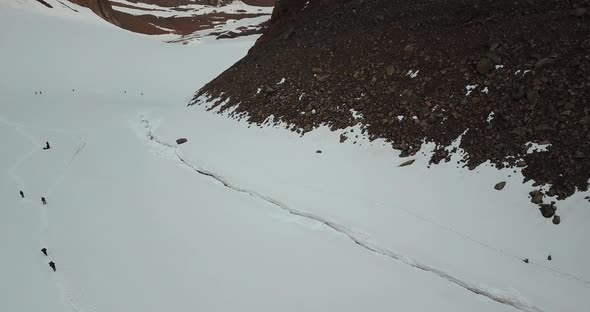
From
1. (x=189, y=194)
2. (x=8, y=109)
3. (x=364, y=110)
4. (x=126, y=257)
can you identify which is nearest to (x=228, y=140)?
(x=189, y=194)

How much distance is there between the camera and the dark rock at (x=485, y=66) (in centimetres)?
1468

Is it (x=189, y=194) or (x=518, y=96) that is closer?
(x=518, y=96)

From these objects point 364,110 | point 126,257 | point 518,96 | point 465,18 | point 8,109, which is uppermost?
point 465,18

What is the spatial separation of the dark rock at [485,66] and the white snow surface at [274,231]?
12.9ft

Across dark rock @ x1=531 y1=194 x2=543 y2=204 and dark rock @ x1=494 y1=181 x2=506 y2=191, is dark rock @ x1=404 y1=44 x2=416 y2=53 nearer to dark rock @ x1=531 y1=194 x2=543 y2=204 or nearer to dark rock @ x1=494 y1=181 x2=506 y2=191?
dark rock @ x1=494 y1=181 x2=506 y2=191

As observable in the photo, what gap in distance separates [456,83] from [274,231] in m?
9.06

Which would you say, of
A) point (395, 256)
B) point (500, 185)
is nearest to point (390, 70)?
point (500, 185)

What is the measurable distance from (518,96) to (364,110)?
5966 mm

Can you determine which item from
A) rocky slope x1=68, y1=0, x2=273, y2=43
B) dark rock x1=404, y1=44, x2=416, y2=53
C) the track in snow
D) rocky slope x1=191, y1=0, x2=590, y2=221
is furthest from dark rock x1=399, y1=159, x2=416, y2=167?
rocky slope x1=68, y1=0, x2=273, y2=43

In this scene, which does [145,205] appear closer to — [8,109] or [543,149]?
[543,149]

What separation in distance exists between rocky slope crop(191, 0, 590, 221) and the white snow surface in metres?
0.88

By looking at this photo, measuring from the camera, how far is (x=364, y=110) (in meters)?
17.0

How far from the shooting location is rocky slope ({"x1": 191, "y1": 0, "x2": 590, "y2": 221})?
11672mm

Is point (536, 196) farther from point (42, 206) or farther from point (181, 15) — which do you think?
point (181, 15)
